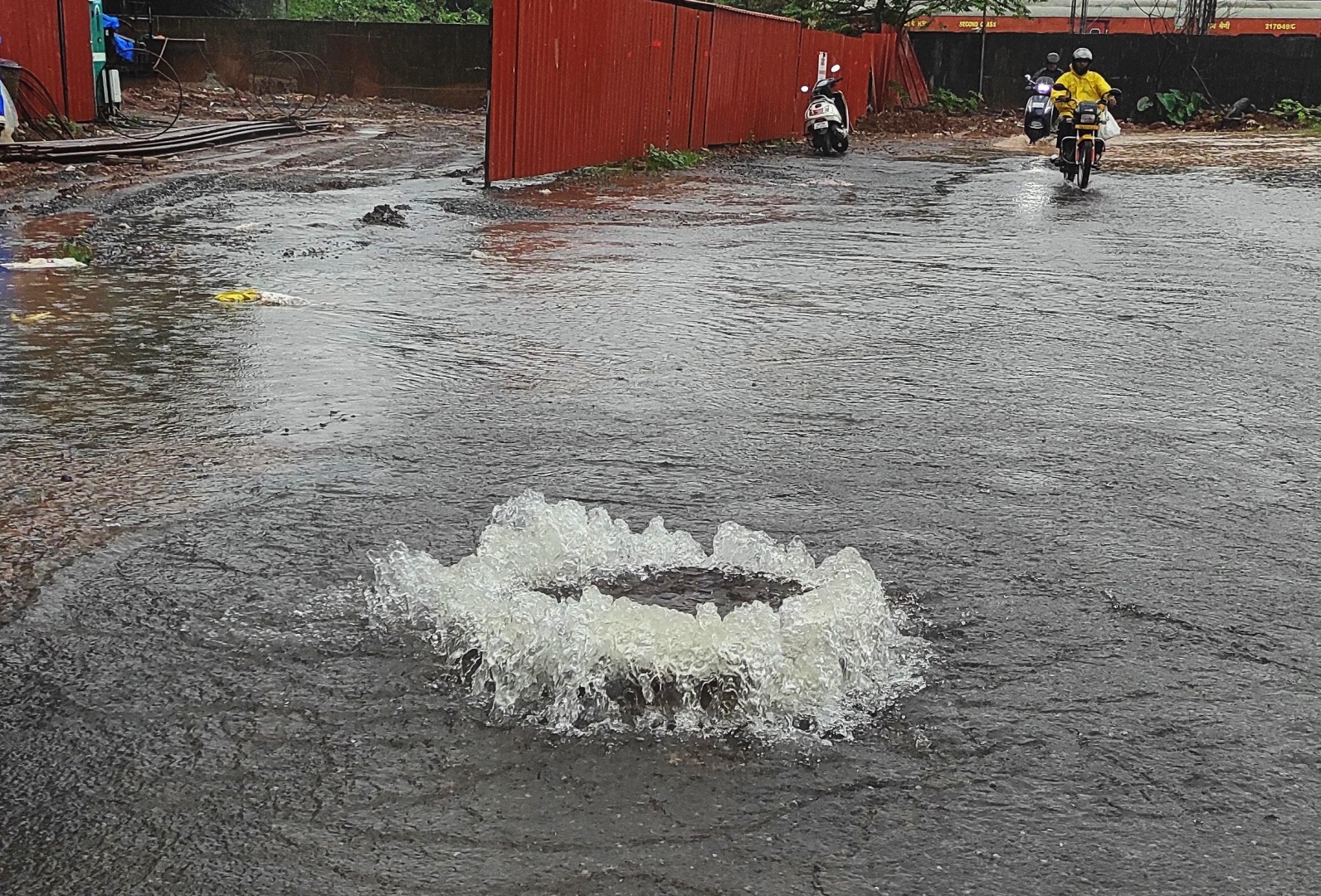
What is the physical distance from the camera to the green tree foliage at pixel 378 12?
40.8 metres

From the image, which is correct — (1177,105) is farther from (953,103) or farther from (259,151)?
(259,151)

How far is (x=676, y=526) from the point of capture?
400cm

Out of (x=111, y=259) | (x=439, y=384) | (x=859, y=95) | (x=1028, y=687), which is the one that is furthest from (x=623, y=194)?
(x=859, y=95)

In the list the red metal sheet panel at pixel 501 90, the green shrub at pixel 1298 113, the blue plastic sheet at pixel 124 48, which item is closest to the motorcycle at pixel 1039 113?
the red metal sheet panel at pixel 501 90

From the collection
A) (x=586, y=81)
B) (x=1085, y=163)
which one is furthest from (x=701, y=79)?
(x=1085, y=163)

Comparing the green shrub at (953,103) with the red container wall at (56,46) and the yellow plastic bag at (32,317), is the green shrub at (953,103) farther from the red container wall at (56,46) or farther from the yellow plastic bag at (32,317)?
the yellow plastic bag at (32,317)

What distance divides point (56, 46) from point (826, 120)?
1068 cm

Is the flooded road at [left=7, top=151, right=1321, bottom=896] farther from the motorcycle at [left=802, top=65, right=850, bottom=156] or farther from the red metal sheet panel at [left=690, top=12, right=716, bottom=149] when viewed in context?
the motorcycle at [left=802, top=65, right=850, bottom=156]

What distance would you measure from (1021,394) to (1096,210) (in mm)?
8753

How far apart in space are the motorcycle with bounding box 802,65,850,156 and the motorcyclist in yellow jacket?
210 inches

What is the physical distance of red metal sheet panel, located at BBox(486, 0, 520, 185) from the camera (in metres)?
13.8

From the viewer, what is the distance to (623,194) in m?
14.5

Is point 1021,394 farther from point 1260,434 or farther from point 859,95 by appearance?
point 859,95

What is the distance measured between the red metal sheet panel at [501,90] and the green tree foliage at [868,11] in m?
20.4
